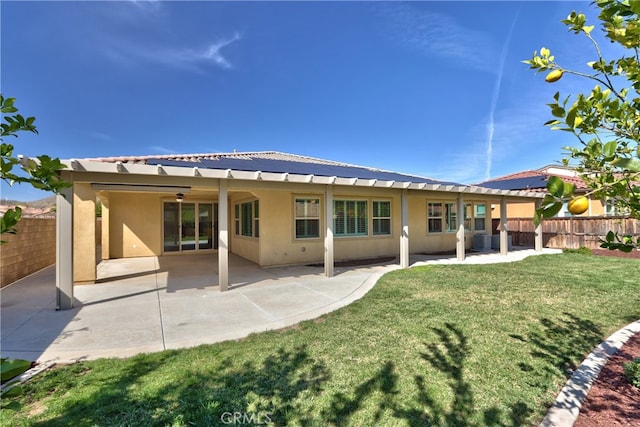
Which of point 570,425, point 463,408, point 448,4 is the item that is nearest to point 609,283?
point 570,425

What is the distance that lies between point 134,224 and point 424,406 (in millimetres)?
14187

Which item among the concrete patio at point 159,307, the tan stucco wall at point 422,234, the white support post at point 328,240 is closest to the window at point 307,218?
the concrete patio at point 159,307

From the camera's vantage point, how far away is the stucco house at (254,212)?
22.7 ft

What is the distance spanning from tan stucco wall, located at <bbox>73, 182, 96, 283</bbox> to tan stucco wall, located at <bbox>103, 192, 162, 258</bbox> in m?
4.09

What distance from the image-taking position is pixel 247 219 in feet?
42.2

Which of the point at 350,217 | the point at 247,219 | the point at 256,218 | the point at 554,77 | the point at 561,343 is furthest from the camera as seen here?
the point at 247,219

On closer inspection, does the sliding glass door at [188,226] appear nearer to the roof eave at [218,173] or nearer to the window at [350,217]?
the window at [350,217]

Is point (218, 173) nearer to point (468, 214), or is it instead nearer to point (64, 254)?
point (64, 254)

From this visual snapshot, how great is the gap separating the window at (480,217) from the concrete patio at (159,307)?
8.69m

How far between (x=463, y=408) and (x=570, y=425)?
89 centimetres

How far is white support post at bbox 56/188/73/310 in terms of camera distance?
615 centimetres

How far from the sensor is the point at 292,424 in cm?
274

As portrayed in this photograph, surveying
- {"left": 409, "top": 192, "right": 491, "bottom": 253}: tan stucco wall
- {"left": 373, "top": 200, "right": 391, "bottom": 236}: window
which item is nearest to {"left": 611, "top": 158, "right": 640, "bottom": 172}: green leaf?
{"left": 373, "top": 200, "right": 391, "bottom": 236}: window

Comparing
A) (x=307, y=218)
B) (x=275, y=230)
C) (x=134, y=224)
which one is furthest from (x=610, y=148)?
(x=134, y=224)
